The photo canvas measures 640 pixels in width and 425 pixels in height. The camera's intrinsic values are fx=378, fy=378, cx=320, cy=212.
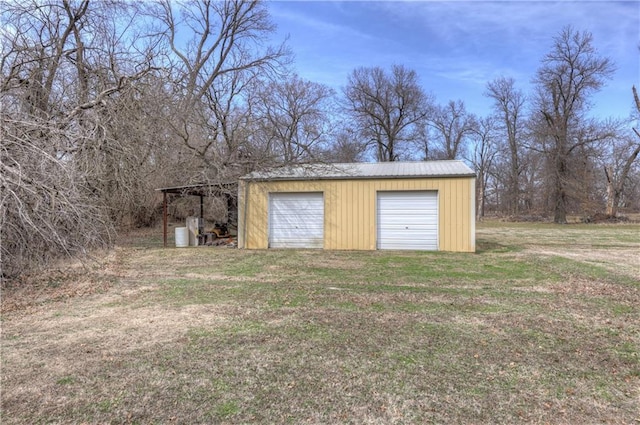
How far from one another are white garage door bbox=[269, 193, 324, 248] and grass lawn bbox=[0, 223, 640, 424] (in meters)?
5.01

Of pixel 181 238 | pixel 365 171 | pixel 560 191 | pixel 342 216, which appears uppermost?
pixel 560 191

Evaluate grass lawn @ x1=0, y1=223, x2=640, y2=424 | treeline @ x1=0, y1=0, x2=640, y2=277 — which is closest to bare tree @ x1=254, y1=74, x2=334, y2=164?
treeline @ x1=0, y1=0, x2=640, y2=277

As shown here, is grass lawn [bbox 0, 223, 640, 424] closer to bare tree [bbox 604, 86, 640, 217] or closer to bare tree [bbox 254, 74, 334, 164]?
bare tree [bbox 254, 74, 334, 164]

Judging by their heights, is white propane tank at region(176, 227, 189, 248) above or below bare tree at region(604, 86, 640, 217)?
below

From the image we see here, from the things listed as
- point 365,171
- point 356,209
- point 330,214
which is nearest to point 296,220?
point 330,214

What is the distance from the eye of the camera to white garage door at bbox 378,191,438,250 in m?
11.3

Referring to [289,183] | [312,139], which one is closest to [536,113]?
[312,139]

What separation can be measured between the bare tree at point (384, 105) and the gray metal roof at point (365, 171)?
2227cm

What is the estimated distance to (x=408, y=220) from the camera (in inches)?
450

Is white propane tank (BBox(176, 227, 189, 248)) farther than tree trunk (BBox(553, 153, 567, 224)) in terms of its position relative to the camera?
No

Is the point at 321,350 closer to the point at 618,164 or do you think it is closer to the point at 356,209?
the point at 356,209

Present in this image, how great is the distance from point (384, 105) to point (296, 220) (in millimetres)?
25886

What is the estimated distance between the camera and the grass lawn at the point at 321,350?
8.38 feet

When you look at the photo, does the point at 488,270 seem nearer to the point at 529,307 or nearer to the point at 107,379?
the point at 529,307
